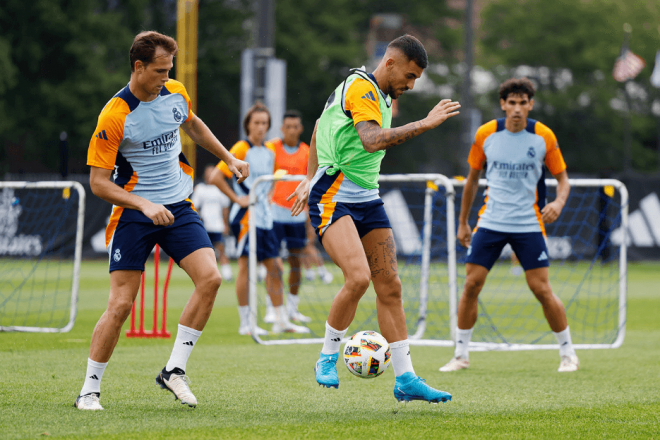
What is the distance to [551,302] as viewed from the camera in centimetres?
699

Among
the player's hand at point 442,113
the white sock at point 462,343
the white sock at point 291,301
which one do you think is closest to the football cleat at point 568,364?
the white sock at point 462,343

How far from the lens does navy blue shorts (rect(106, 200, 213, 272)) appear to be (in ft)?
16.4

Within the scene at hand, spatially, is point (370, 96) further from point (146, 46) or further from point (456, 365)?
point (456, 365)

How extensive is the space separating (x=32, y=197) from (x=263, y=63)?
16.3 ft

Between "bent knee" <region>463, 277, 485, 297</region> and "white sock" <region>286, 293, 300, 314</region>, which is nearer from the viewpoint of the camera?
"bent knee" <region>463, 277, 485, 297</region>

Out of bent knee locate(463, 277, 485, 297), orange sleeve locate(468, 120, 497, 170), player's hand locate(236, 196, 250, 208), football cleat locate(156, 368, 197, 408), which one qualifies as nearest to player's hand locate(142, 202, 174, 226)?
football cleat locate(156, 368, 197, 408)

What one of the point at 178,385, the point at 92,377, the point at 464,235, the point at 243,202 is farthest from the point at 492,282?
the point at 92,377

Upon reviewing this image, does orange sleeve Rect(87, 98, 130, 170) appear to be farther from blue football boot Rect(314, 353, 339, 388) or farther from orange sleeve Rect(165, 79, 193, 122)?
blue football boot Rect(314, 353, 339, 388)

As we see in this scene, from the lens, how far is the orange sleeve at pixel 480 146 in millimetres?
7031

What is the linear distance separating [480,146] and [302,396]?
2730mm

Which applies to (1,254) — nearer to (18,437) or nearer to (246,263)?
(246,263)

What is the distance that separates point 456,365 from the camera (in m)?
7.00

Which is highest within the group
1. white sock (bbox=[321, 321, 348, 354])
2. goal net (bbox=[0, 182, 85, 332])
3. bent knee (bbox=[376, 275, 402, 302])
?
bent knee (bbox=[376, 275, 402, 302])

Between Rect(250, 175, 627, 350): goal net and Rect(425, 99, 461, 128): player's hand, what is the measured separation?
3.47 meters
